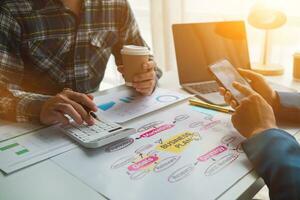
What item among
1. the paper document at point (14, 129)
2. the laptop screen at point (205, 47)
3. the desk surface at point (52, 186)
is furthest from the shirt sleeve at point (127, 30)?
the desk surface at point (52, 186)

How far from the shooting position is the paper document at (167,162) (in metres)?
0.58

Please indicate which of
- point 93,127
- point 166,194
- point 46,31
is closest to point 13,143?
point 93,127

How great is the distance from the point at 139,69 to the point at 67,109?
307 millimetres

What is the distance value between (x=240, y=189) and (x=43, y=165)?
397 millimetres

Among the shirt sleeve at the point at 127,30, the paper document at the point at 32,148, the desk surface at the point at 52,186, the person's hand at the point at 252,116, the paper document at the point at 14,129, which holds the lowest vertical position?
the desk surface at the point at 52,186

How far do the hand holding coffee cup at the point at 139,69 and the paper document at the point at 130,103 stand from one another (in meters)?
0.03

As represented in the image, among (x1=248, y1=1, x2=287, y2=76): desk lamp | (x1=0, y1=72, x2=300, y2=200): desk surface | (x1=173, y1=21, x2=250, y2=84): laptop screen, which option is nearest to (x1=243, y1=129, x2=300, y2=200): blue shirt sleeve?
(x1=0, y1=72, x2=300, y2=200): desk surface

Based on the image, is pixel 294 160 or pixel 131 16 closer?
pixel 294 160

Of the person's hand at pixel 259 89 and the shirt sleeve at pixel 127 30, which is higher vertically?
the shirt sleeve at pixel 127 30

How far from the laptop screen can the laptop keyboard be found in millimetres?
42

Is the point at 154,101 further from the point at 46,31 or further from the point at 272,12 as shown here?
the point at 272,12

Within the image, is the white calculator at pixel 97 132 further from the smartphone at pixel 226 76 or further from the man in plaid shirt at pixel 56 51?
the smartphone at pixel 226 76

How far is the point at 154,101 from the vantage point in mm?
1003

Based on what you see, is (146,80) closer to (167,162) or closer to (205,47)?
(205,47)
